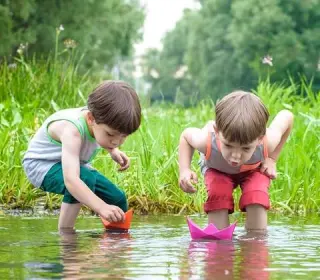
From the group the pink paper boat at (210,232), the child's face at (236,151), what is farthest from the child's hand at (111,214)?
the child's face at (236,151)

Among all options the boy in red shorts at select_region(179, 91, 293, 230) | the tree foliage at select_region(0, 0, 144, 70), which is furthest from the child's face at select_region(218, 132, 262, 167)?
the tree foliage at select_region(0, 0, 144, 70)

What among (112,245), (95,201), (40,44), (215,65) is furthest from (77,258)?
(215,65)

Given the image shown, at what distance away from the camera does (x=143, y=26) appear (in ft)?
136

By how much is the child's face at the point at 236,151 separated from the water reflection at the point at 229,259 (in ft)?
1.32

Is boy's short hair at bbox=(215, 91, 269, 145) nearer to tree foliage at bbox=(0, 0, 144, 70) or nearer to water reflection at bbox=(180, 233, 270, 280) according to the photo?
water reflection at bbox=(180, 233, 270, 280)

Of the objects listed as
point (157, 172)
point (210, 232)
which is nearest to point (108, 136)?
point (210, 232)

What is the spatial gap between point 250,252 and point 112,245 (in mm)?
669

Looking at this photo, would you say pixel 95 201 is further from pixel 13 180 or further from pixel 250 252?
pixel 13 180

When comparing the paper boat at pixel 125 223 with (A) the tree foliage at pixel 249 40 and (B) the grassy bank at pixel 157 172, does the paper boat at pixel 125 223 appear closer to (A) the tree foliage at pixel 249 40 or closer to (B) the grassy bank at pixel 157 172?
(B) the grassy bank at pixel 157 172

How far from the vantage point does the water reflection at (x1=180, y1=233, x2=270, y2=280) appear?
3.65 metres

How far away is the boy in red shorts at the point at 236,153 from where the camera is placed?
197 inches

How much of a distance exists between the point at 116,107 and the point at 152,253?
1.06m

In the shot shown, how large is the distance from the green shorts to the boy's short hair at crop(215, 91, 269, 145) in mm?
851

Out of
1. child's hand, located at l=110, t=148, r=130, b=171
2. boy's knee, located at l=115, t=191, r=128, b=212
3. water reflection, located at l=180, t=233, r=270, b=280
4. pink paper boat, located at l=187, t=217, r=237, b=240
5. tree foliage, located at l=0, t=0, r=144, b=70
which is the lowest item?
water reflection, located at l=180, t=233, r=270, b=280
